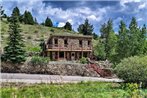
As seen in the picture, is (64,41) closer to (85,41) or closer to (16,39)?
(85,41)

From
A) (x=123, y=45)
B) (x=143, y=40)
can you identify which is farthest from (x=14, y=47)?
(x=143, y=40)

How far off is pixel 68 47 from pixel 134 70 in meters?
31.8

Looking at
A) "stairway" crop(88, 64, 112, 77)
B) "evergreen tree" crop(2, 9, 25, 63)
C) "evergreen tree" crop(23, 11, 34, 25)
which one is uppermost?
"evergreen tree" crop(23, 11, 34, 25)

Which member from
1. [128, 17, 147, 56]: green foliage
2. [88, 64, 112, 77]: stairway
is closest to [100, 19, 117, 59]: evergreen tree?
[128, 17, 147, 56]: green foliage

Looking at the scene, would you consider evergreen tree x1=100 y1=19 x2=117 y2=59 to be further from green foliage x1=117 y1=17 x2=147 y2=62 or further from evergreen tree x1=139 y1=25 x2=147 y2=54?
green foliage x1=117 y1=17 x2=147 y2=62

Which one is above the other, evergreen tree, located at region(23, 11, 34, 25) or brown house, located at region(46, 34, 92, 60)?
evergreen tree, located at region(23, 11, 34, 25)

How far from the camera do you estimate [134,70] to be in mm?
22828

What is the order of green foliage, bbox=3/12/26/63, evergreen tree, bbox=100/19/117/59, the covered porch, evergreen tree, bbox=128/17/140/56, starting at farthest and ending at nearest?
evergreen tree, bbox=100/19/117/59 < the covered porch < evergreen tree, bbox=128/17/140/56 < green foliage, bbox=3/12/26/63

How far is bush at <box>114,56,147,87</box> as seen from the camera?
74.3 ft

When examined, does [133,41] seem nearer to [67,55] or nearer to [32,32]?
[67,55]

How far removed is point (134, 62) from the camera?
2352 centimetres

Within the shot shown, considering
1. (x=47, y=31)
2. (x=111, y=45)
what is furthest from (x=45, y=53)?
(x=47, y=31)

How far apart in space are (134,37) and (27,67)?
14.1 metres

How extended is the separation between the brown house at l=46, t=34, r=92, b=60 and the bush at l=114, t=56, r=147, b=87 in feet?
95.6
